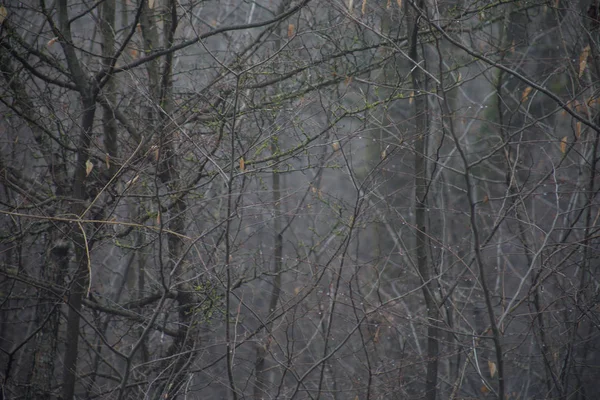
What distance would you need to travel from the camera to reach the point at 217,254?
4.91m

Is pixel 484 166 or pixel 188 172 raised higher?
pixel 484 166

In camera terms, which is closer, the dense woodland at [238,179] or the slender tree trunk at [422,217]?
the dense woodland at [238,179]

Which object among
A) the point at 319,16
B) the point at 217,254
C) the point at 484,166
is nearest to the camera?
the point at 217,254

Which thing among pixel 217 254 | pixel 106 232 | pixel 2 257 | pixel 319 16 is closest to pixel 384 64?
pixel 319 16

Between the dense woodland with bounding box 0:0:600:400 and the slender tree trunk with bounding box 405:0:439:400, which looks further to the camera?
the slender tree trunk with bounding box 405:0:439:400

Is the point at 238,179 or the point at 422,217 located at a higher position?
the point at 238,179

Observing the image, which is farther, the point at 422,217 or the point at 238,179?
the point at 238,179

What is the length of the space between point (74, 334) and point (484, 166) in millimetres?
7548

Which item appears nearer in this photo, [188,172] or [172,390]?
[172,390]

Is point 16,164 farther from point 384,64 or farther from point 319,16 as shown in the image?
point 384,64

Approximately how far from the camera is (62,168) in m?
5.84

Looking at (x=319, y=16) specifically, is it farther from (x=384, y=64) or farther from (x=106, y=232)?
(x=106, y=232)

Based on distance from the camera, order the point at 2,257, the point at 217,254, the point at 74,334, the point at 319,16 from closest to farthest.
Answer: the point at 217,254, the point at 74,334, the point at 2,257, the point at 319,16

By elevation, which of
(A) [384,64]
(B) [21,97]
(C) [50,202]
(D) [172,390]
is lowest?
(D) [172,390]
